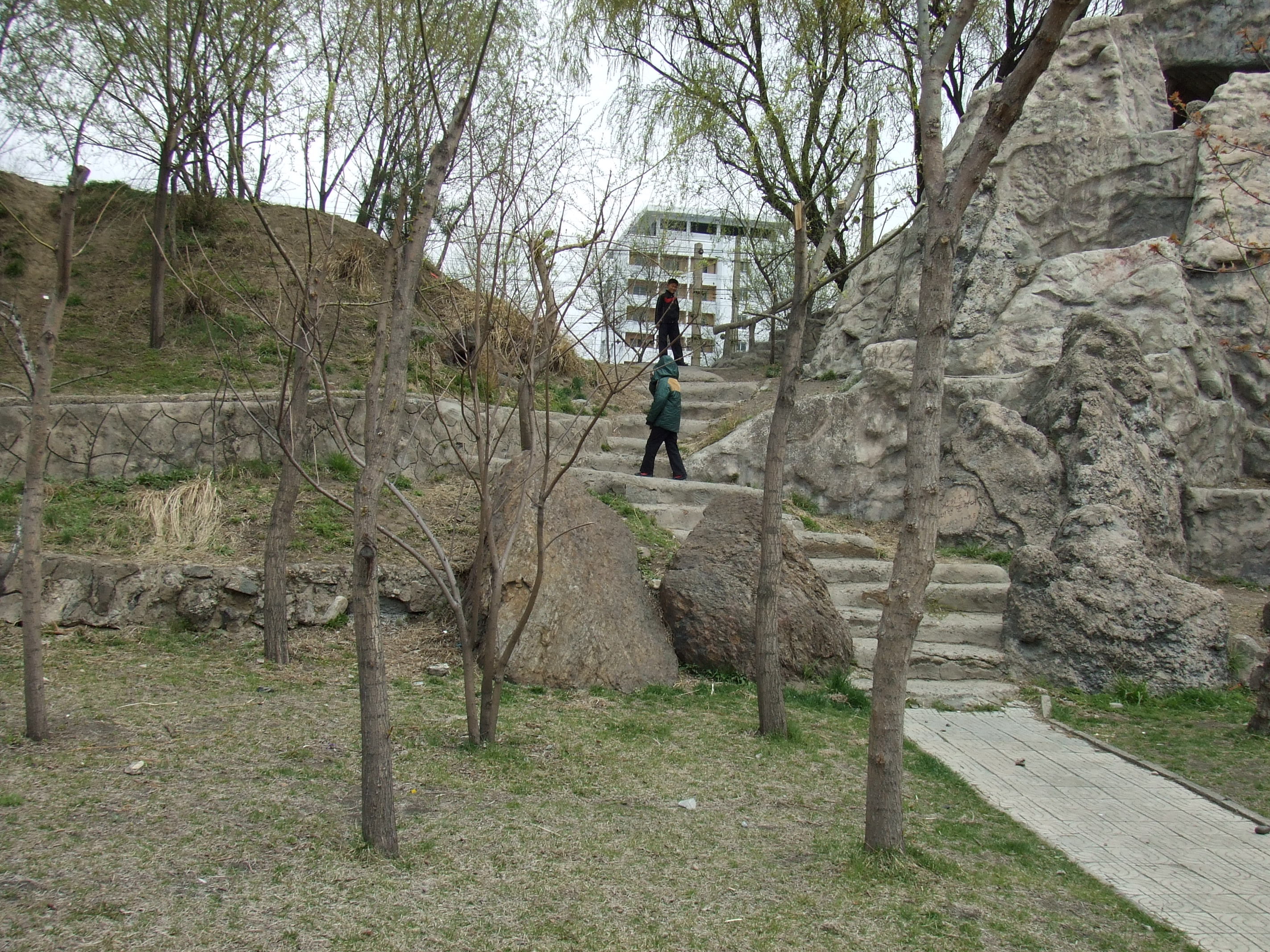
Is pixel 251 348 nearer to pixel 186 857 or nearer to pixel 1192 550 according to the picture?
pixel 186 857

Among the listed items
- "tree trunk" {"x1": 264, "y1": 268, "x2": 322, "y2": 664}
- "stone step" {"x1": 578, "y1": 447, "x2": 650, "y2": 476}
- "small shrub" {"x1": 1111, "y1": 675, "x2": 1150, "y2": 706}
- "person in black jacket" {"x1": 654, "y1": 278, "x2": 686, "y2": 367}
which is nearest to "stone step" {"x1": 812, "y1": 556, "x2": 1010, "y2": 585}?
"small shrub" {"x1": 1111, "y1": 675, "x2": 1150, "y2": 706}

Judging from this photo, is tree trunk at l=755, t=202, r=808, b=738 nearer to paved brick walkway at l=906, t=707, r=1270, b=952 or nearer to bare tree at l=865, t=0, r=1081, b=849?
paved brick walkway at l=906, t=707, r=1270, b=952

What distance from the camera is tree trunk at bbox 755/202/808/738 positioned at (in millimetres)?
5320

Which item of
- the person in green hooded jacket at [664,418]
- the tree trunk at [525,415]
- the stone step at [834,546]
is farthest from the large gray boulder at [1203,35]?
the tree trunk at [525,415]

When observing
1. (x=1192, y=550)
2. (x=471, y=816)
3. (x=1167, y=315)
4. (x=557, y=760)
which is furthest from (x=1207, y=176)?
(x=471, y=816)

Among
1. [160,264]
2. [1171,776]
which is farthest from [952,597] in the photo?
[160,264]

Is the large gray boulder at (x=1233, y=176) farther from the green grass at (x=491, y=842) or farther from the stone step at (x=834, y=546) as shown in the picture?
the green grass at (x=491, y=842)

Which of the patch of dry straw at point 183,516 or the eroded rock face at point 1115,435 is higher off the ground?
the eroded rock face at point 1115,435

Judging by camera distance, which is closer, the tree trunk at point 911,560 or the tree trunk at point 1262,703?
the tree trunk at point 911,560

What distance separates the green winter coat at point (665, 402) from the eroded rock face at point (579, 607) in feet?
10.5

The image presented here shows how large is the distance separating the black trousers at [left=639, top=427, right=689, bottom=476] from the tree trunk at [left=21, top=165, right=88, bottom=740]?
6603 mm

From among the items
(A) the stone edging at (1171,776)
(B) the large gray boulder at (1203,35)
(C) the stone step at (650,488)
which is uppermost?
(B) the large gray boulder at (1203,35)

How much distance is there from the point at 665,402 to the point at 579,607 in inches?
165

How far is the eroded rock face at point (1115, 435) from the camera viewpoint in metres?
8.47
